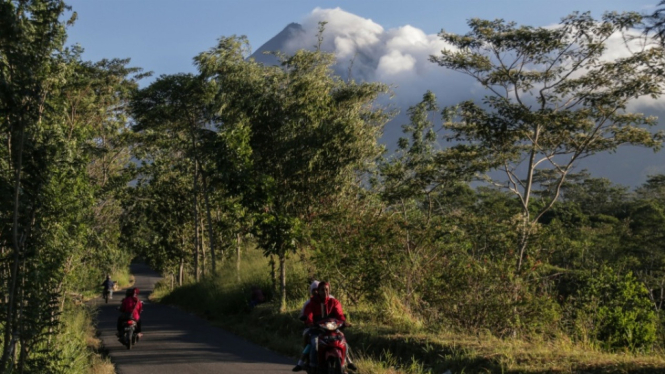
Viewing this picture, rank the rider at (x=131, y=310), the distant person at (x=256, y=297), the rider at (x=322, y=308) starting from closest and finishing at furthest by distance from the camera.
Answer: the rider at (x=322, y=308) < the rider at (x=131, y=310) < the distant person at (x=256, y=297)

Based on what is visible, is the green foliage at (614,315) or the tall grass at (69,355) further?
the green foliage at (614,315)

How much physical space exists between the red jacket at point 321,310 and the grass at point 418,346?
126 centimetres

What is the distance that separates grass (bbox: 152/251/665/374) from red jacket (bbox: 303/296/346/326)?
49.5 inches

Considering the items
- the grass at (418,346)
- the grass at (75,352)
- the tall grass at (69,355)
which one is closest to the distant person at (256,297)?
the grass at (418,346)

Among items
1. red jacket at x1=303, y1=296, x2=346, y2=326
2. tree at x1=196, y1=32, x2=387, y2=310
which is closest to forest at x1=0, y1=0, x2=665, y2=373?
tree at x1=196, y1=32, x2=387, y2=310

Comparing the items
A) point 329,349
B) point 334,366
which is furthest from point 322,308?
point 334,366

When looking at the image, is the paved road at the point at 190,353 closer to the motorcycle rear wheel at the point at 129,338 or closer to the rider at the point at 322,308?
the motorcycle rear wheel at the point at 129,338

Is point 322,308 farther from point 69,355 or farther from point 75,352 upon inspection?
point 75,352

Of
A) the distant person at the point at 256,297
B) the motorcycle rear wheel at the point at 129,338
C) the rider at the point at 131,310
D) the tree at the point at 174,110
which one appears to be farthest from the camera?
the tree at the point at 174,110

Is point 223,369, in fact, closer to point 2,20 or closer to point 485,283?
point 485,283

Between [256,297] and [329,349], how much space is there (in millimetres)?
12190

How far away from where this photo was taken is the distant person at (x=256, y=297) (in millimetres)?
20406

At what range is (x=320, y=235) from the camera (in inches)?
691

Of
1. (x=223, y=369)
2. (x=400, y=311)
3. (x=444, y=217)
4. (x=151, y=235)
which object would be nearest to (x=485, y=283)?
(x=400, y=311)
